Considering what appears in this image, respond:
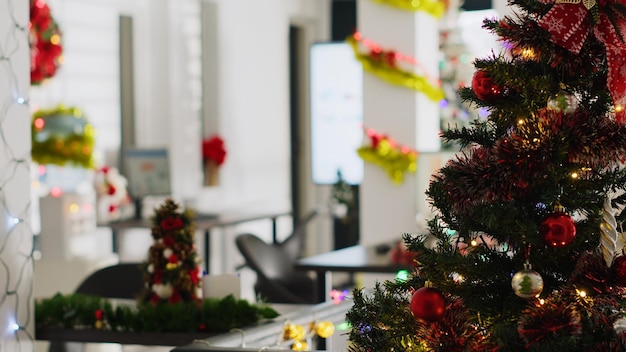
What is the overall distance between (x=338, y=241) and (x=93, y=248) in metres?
3.77

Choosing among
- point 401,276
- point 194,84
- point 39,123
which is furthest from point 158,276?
point 194,84

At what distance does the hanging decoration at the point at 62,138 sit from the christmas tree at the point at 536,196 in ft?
15.1

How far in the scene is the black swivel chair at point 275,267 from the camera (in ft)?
16.2

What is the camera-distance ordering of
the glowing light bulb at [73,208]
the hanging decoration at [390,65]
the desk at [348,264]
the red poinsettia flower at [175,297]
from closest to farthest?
the red poinsettia flower at [175,297] → the desk at [348,264] → the hanging decoration at [390,65] → the glowing light bulb at [73,208]

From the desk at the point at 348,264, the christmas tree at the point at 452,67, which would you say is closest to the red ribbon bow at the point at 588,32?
the desk at the point at 348,264

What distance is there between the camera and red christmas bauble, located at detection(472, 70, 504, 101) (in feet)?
5.60

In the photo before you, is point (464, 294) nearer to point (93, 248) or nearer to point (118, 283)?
point (118, 283)

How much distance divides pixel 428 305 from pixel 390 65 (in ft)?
15.2

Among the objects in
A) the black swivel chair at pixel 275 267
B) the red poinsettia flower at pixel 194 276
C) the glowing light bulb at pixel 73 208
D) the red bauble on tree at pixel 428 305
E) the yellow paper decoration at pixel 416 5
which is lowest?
the black swivel chair at pixel 275 267

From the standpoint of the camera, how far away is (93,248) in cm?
715

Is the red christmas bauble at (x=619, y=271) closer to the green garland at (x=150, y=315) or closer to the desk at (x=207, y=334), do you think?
the desk at (x=207, y=334)

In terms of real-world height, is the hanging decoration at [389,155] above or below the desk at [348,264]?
above

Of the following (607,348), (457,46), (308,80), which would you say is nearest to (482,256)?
(607,348)

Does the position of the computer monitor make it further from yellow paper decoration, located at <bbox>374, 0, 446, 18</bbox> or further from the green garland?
the green garland
